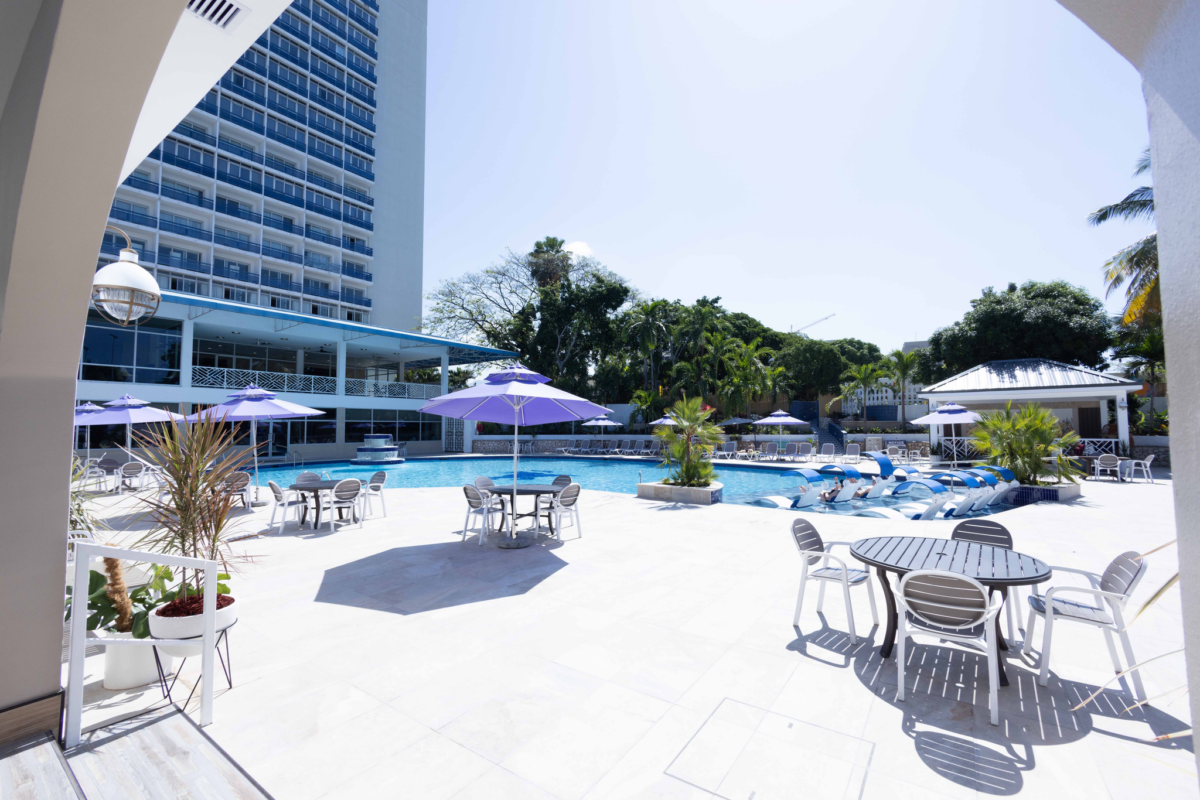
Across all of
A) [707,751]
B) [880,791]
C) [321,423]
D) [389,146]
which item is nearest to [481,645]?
[707,751]

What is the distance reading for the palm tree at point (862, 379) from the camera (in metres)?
32.5

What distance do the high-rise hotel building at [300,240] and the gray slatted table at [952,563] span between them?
22.1 meters

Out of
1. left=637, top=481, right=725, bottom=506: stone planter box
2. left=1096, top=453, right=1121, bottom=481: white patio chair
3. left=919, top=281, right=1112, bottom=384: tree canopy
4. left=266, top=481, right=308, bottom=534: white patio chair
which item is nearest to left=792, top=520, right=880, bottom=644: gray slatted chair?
left=637, top=481, right=725, bottom=506: stone planter box

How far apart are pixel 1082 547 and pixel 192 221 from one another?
4136cm

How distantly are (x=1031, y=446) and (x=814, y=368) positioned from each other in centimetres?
2563

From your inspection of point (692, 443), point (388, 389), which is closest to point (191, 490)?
point (692, 443)

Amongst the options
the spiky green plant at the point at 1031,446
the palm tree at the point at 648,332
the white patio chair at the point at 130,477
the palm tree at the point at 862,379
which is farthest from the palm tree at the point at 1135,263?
the white patio chair at the point at 130,477

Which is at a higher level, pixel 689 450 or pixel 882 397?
pixel 882 397

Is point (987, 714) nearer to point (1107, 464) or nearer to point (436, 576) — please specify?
point (436, 576)

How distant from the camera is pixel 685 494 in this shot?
10.9 meters

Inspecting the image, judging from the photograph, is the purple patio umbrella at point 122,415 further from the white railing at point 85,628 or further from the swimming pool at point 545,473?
the white railing at point 85,628

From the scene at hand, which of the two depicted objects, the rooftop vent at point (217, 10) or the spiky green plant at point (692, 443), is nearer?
the rooftop vent at point (217, 10)

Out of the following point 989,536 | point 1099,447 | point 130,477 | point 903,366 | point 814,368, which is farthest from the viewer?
point 814,368

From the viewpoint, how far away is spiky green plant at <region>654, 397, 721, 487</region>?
1141 cm
